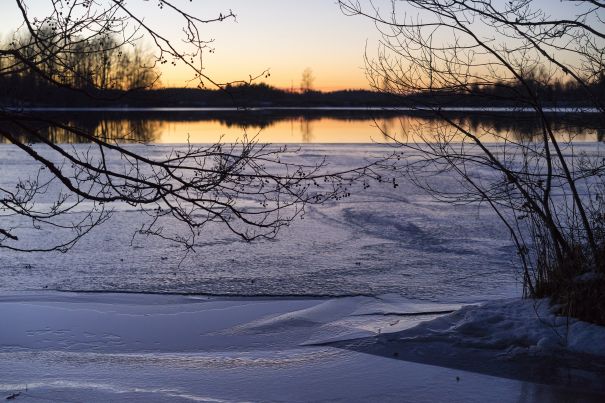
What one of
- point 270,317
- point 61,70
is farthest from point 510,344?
point 61,70

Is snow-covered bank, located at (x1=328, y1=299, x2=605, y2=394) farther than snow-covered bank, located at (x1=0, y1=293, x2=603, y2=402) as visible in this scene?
Yes

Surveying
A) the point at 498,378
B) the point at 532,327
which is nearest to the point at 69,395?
the point at 498,378

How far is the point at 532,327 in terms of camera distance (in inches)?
221

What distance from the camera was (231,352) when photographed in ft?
17.9

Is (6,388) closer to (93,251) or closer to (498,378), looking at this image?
(498,378)

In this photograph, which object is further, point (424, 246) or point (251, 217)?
A: point (251, 217)

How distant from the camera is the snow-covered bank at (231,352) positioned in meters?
4.51

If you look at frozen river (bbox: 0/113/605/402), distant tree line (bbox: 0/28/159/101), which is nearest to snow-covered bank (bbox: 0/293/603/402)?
frozen river (bbox: 0/113/605/402)

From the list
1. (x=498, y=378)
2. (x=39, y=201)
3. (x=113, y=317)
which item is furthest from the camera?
(x=39, y=201)

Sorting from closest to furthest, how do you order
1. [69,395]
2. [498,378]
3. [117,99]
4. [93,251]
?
[117,99], [69,395], [498,378], [93,251]

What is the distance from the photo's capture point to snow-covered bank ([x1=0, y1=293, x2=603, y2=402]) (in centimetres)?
451

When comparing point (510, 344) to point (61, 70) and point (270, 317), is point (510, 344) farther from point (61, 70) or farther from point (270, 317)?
point (61, 70)

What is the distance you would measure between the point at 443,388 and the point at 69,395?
2.62 meters

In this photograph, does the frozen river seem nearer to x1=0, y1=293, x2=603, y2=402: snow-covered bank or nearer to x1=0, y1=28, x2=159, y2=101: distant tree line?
x1=0, y1=293, x2=603, y2=402: snow-covered bank
